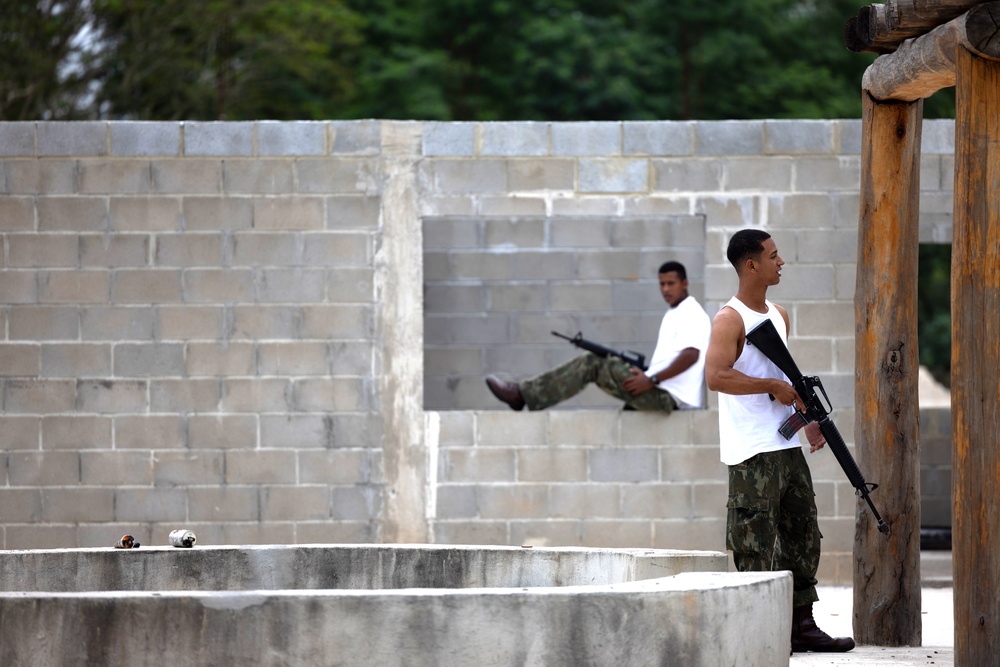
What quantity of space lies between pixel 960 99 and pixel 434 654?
8.71 feet

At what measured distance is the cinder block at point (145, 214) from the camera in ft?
27.1

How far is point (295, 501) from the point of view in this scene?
827 cm

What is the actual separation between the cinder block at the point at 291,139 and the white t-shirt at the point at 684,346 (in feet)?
7.45

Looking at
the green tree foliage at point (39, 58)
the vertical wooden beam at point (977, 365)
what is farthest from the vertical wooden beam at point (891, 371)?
the green tree foliage at point (39, 58)

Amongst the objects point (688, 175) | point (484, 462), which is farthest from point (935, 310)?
point (484, 462)

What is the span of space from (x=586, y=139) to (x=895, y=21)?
2.98m

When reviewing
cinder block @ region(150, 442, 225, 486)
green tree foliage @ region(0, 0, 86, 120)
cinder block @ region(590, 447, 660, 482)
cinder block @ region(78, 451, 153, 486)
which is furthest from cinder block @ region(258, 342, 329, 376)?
green tree foliage @ region(0, 0, 86, 120)

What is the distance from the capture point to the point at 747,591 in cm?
440

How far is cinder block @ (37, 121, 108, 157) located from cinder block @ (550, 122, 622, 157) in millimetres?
2640

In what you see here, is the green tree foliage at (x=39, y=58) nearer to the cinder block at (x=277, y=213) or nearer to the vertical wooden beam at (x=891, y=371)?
the cinder block at (x=277, y=213)

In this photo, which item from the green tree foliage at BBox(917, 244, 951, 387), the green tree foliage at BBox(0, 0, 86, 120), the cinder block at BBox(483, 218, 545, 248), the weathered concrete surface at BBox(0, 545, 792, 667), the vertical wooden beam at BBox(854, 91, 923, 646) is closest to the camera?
the weathered concrete surface at BBox(0, 545, 792, 667)

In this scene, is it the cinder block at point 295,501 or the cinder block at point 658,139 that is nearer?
the cinder block at point 295,501

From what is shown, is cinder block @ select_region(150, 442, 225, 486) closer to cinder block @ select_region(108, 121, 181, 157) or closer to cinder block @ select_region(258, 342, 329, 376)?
cinder block @ select_region(258, 342, 329, 376)

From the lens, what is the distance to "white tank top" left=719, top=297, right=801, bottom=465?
221 inches
